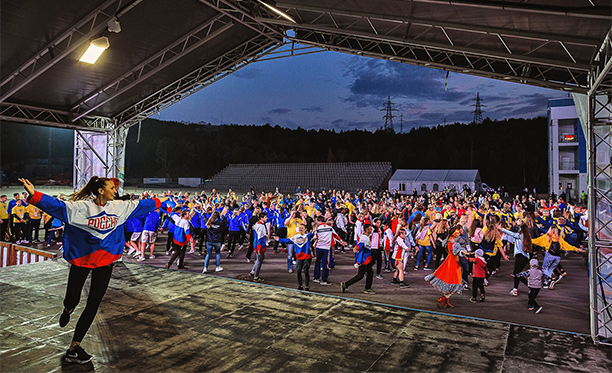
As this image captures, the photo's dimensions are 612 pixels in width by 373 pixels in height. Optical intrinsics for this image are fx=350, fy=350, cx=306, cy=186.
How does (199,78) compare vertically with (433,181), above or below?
above

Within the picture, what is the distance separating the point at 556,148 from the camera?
1271 inches

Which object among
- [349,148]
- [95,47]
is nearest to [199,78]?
[95,47]

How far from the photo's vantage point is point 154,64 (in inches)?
586

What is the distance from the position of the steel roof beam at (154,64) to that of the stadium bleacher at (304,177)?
99.3ft

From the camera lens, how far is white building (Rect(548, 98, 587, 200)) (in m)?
31.8

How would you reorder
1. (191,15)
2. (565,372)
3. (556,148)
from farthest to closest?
(556,148) < (191,15) < (565,372)

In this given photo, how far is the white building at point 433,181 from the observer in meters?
38.0

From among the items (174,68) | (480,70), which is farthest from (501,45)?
(174,68)

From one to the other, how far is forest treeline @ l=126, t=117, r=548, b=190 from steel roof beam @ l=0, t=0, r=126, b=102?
58.3m

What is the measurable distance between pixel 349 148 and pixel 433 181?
5109 centimetres

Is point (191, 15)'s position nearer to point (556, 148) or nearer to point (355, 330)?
point (355, 330)

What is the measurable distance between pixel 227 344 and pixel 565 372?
13.7 feet

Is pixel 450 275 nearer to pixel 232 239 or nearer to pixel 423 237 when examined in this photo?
pixel 423 237

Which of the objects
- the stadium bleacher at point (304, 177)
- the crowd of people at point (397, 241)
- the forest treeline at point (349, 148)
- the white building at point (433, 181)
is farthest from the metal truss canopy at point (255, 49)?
the forest treeline at point (349, 148)
